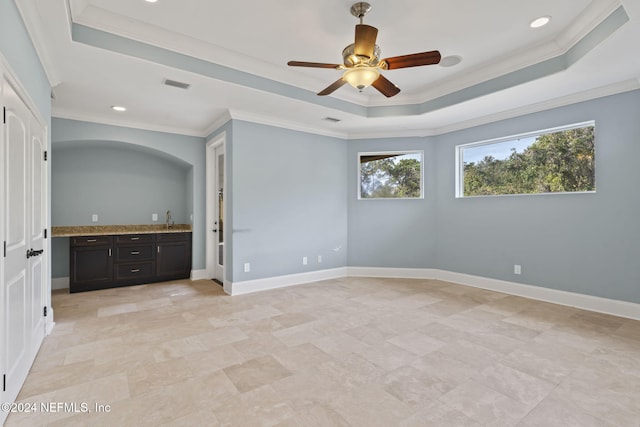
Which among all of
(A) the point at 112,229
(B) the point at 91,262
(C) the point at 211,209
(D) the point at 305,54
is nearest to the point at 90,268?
(B) the point at 91,262

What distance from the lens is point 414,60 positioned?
2629mm

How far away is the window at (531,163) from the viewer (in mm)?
4125

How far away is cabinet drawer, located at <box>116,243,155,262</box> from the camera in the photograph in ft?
16.9

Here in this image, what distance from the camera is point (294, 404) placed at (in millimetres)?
2062

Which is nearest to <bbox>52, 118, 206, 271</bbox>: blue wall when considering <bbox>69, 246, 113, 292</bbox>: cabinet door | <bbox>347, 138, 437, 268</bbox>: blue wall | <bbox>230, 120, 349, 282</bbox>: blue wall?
<bbox>69, 246, 113, 292</bbox>: cabinet door

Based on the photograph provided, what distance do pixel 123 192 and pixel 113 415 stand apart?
188 inches

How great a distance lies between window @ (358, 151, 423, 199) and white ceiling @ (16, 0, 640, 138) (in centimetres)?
113

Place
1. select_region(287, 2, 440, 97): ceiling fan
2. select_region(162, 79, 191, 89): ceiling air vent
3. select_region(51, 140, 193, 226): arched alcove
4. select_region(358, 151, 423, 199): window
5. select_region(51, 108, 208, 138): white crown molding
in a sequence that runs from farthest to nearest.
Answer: select_region(358, 151, 423, 199): window
select_region(51, 140, 193, 226): arched alcove
select_region(51, 108, 208, 138): white crown molding
select_region(162, 79, 191, 89): ceiling air vent
select_region(287, 2, 440, 97): ceiling fan

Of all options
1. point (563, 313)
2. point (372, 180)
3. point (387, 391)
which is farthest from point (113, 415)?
point (372, 180)

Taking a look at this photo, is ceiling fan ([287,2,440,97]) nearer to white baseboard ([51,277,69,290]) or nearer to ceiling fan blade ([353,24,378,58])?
ceiling fan blade ([353,24,378,58])

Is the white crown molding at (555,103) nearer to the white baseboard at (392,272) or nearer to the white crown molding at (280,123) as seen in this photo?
the white crown molding at (280,123)

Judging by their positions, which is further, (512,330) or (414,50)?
(414,50)

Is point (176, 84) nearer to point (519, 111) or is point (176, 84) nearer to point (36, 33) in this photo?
point (36, 33)

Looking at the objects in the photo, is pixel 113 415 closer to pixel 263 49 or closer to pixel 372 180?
pixel 263 49
